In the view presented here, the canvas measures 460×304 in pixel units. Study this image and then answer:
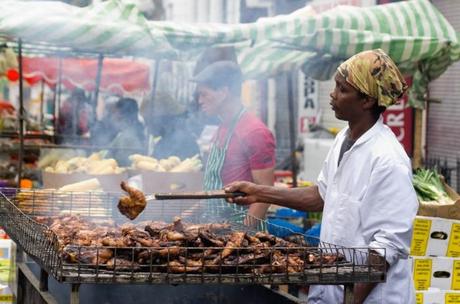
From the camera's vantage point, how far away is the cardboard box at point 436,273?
6.25 metres

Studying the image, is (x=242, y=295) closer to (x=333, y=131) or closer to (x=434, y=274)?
(x=434, y=274)

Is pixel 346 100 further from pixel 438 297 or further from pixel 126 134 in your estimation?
pixel 126 134

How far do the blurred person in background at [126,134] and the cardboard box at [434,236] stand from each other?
13.8ft

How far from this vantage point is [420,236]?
6.22 m

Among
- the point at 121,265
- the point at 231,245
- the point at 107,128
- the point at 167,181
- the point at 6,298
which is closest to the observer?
the point at 121,265

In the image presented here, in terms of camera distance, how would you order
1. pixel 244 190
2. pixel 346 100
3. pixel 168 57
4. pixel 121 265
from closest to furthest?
1. pixel 121 265
2. pixel 346 100
3. pixel 244 190
4. pixel 168 57

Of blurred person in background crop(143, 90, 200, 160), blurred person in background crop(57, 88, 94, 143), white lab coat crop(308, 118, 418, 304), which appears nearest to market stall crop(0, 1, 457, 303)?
white lab coat crop(308, 118, 418, 304)

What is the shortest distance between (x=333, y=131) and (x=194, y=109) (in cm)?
437

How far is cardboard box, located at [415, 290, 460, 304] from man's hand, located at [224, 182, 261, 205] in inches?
92.3

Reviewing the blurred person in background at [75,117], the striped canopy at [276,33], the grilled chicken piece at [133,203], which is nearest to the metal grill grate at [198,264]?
the grilled chicken piece at [133,203]

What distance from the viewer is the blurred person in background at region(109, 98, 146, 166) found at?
9698 millimetres

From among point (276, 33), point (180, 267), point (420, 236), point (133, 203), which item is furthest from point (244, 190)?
point (276, 33)

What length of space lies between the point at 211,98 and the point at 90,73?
10997mm

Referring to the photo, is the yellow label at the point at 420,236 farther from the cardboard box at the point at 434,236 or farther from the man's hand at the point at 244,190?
the man's hand at the point at 244,190
